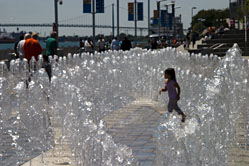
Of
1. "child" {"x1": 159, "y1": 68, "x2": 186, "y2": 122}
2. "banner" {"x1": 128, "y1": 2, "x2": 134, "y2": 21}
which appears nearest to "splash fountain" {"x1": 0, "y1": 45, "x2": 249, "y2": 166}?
"child" {"x1": 159, "y1": 68, "x2": 186, "y2": 122}

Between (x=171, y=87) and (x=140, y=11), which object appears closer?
(x=171, y=87)

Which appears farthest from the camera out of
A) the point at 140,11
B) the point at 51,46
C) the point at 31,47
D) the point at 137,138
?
the point at 140,11

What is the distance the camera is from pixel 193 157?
220 inches

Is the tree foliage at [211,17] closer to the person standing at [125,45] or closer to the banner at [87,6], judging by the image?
the banner at [87,6]

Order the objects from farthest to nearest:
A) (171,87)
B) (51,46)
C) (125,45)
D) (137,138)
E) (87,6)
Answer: (87,6), (125,45), (51,46), (171,87), (137,138)

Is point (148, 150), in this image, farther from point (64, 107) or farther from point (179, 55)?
point (179, 55)

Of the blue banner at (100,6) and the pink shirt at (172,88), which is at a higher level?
the blue banner at (100,6)

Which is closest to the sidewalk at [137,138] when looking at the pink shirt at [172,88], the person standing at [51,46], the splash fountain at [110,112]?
the splash fountain at [110,112]

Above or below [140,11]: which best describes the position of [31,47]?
below

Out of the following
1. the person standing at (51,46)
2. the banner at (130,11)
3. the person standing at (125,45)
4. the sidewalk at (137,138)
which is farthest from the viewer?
the banner at (130,11)

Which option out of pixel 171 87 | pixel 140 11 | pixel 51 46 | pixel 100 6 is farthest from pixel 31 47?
pixel 140 11

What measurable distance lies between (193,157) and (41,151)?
289 centimetres

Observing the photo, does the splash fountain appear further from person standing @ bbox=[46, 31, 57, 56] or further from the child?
person standing @ bbox=[46, 31, 57, 56]

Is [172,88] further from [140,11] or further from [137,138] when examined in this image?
[140,11]
